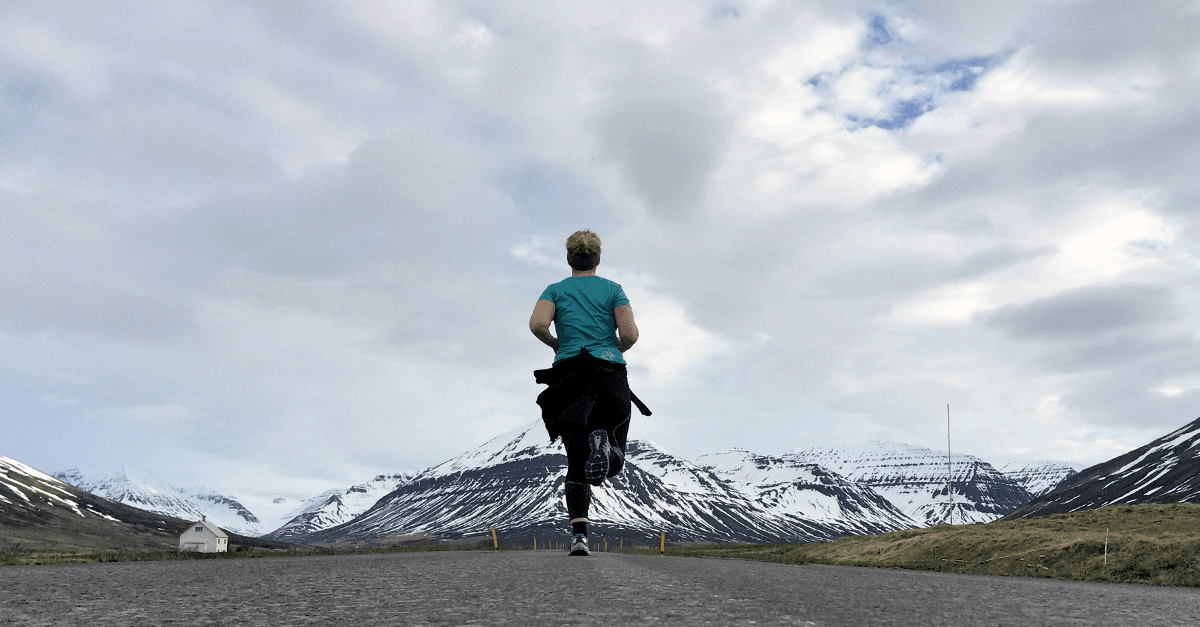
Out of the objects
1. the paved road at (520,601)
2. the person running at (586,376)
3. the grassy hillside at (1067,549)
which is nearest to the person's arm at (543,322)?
the person running at (586,376)

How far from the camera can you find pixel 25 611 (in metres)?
4.43

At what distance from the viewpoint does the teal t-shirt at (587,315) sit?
368 inches

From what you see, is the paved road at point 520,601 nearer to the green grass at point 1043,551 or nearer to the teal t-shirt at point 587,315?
the teal t-shirt at point 587,315

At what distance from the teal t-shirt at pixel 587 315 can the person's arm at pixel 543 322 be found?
0.34 feet

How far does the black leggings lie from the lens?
9.19 m

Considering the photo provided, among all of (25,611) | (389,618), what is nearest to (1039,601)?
(389,618)

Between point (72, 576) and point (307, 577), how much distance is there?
198cm

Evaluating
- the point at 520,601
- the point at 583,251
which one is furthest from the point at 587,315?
the point at 520,601

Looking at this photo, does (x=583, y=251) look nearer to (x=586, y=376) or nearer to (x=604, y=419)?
(x=586, y=376)

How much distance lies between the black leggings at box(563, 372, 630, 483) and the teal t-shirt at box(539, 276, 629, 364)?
28 cm

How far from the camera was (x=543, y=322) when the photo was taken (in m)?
9.28

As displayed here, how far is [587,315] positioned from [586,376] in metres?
0.70

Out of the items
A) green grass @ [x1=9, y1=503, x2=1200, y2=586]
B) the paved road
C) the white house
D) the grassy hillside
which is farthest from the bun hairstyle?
the white house

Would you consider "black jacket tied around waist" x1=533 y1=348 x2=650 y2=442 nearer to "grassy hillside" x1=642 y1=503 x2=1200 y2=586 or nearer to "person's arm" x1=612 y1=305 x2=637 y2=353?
"person's arm" x1=612 y1=305 x2=637 y2=353
